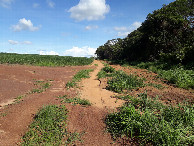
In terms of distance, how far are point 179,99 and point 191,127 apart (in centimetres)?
230

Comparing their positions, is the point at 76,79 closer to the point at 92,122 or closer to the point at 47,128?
the point at 92,122

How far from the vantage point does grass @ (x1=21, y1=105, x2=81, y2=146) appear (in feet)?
9.11

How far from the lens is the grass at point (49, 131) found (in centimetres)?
278

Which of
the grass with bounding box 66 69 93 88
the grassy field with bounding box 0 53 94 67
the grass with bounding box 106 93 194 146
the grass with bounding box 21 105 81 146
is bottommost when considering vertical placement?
the grass with bounding box 21 105 81 146

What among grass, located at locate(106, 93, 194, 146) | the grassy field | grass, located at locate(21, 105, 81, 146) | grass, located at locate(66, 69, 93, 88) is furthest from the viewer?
the grassy field

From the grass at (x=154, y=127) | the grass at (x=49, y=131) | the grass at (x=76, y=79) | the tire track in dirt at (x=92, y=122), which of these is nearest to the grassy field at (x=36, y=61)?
the grass at (x=76, y=79)

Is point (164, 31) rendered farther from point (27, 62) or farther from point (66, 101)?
point (27, 62)

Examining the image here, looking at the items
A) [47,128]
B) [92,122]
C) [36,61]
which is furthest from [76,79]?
[36,61]

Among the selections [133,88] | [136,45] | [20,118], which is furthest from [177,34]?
[20,118]

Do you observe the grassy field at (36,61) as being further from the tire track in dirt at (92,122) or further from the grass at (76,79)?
the tire track in dirt at (92,122)

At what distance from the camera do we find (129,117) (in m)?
2.98

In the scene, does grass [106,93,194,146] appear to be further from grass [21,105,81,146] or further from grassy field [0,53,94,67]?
grassy field [0,53,94,67]

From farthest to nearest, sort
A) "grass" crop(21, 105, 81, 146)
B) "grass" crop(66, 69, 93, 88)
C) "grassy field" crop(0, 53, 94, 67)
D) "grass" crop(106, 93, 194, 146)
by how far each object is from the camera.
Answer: "grassy field" crop(0, 53, 94, 67)
"grass" crop(66, 69, 93, 88)
"grass" crop(21, 105, 81, 146)
"grass" crop(106, 93, 194, 146)

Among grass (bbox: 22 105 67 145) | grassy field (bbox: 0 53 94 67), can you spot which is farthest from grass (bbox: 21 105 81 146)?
grassy field (bbox: 0 53 94 67)
